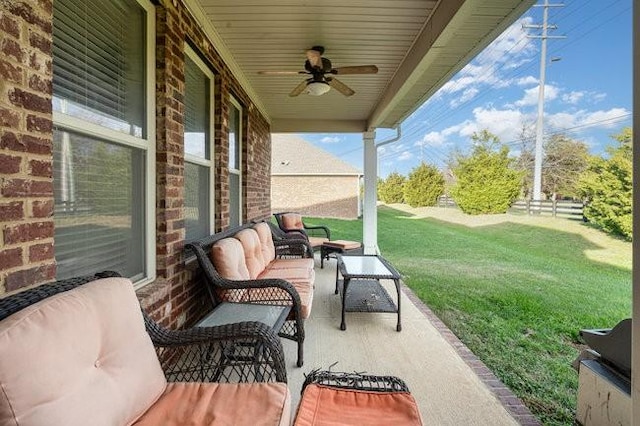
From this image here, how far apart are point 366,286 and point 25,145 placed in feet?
12.7

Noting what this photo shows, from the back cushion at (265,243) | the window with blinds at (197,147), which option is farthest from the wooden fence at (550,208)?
the window with blinds at (197,147)

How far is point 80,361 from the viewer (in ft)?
3.58

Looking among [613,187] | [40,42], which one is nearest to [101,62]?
[40,42]

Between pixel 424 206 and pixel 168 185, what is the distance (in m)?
18.5

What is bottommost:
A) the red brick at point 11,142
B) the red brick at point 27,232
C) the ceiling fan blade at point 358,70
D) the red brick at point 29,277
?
the red brick at point 29,277

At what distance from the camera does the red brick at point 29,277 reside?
1.26 meters

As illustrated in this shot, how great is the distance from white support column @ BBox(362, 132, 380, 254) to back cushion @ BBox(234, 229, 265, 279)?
3.76m

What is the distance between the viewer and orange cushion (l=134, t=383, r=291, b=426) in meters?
1.25

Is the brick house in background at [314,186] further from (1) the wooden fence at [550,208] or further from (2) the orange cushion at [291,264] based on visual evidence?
(2) the orange cushion at [291,264]

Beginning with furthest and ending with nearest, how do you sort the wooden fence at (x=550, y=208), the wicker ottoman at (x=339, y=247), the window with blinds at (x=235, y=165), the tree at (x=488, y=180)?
1. the tree at (x=488, y=180)
2. the wooden fence at (x=550, y=208)
3. the wicker ottoman at (x=339, y=247)
4. the window with blinds at (x=235, y=165)

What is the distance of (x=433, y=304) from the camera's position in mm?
4242

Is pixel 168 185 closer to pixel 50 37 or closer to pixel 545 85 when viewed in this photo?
pixel 50 37

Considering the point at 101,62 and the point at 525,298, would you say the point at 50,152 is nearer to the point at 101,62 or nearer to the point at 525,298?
the point at 101,62

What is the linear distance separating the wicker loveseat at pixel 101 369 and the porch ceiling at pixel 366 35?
251 cm
